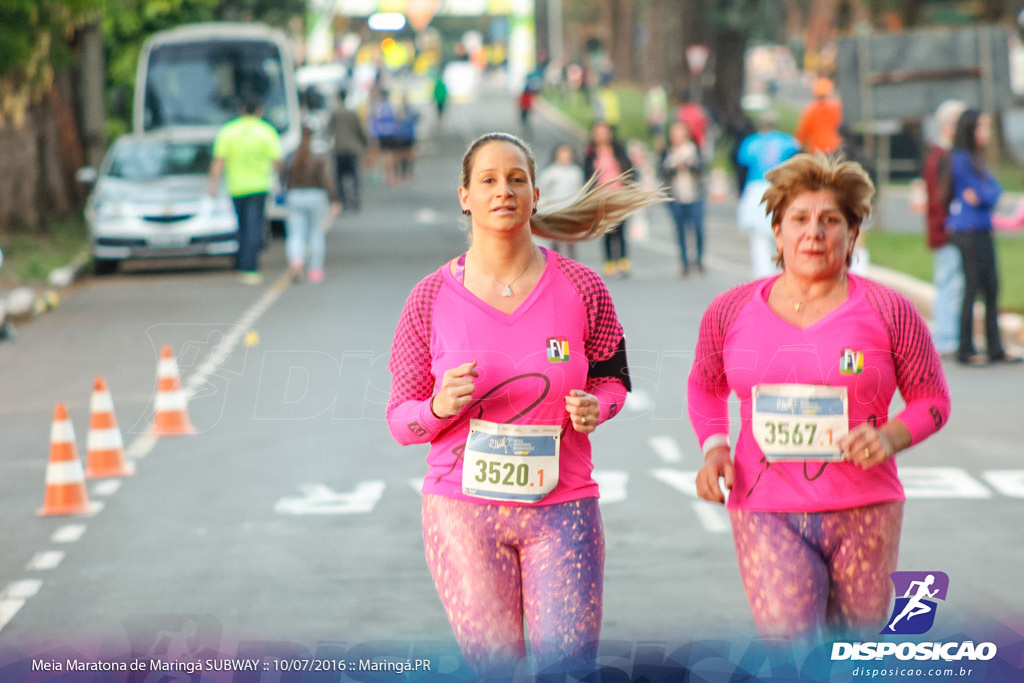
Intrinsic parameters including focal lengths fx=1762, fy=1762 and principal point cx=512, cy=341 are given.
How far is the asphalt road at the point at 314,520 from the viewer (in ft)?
21.8

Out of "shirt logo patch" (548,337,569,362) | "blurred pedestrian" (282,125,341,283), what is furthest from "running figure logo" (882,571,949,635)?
"blurred pedestrian" (282,125,341,283)

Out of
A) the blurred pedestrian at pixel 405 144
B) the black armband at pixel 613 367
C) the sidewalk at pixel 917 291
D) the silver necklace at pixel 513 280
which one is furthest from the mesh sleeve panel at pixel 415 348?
the blurred pedestrian at pixel 405 144

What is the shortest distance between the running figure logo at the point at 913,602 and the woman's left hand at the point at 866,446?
1.07ft

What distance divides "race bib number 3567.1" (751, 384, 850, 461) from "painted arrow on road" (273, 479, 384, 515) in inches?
193

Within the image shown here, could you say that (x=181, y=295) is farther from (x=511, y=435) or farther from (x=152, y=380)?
(x=511, y=435)

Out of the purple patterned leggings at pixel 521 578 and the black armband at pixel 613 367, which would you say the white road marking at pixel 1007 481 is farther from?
the purple patterned leggings at pixel 521 578

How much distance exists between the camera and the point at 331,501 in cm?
943

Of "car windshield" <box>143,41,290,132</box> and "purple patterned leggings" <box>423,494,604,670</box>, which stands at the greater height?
"purple patterned leggings" <box>423,494,604,670</box>

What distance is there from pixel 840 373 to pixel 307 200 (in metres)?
16.8

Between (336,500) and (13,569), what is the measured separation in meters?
1.96

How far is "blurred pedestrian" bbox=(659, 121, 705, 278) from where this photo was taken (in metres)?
21.0

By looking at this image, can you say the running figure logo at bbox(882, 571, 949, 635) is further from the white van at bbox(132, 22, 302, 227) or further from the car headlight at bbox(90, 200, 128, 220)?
the white van at bbox(132, 22, 302, 227)

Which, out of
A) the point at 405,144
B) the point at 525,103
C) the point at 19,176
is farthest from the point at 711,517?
the point at 525,103

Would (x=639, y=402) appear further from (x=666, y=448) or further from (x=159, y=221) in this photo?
(x=159, y=221)
